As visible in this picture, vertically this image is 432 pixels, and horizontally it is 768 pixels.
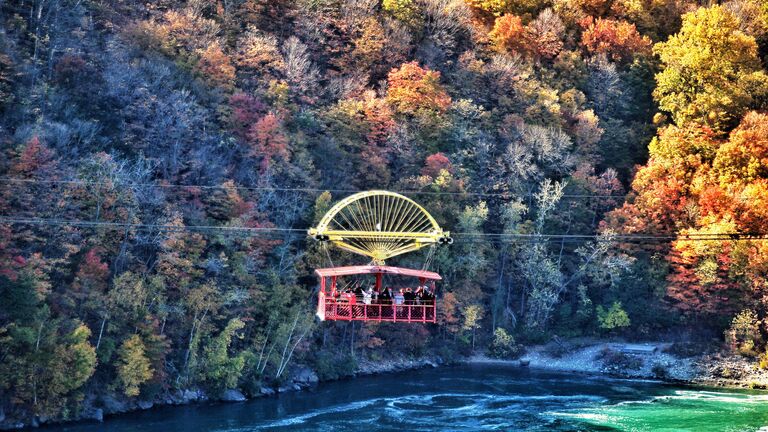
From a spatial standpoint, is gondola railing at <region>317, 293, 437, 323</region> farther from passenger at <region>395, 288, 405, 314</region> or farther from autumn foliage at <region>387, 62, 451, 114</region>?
autumn foliage at <region>387, 62, 451, 114</region>

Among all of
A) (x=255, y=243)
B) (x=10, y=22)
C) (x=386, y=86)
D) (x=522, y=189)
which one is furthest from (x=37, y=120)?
(x=522, y=189)

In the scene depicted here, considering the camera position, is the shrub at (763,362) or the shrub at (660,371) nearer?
the shrub at (763,362)

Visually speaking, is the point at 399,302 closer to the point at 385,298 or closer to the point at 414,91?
the point at 385,298

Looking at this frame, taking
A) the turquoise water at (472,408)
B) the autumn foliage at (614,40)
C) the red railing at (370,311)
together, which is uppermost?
the autumn foliage at (614,40)

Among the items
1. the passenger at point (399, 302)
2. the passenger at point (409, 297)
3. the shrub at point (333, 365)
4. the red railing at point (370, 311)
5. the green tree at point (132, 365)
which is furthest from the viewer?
the shrub at point (333, 365)

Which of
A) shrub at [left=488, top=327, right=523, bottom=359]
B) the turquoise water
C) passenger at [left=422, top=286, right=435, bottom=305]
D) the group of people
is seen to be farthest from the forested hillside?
passenger at [left=422, top=286, right=435, bottom=305]

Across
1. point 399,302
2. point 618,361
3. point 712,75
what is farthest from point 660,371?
point 399,302

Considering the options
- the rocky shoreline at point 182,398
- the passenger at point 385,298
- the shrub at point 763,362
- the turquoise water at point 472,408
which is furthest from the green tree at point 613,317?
the passenger at point 385,298

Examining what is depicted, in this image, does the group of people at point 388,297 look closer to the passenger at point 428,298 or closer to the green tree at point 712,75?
the passenger at point 428,298

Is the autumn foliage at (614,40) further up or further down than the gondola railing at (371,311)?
further up
